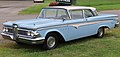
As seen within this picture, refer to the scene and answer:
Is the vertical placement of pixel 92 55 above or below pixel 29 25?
below

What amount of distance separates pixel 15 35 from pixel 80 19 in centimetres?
237

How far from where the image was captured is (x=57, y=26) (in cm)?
854

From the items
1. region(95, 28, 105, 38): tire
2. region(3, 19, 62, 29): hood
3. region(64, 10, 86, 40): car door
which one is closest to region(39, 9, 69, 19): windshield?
region(64, 10, 86, 40): car door

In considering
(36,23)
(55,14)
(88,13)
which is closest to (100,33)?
(88,13)

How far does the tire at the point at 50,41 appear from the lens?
27.3ft

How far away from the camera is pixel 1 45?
9133mm

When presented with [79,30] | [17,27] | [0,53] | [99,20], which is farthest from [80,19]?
[0,53]

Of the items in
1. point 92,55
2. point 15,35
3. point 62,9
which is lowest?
point 92,55

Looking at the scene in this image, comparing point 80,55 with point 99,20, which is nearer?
point 80,55

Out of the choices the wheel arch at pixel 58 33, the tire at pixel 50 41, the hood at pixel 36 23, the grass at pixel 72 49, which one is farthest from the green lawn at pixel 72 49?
the hood at pixel 36 23

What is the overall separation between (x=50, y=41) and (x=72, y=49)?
0.71m

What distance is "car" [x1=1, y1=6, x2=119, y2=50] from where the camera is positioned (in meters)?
8.10

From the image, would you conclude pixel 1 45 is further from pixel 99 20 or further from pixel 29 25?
pixel 99 20

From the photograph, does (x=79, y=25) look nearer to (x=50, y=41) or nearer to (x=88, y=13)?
(x=88, y=13)
